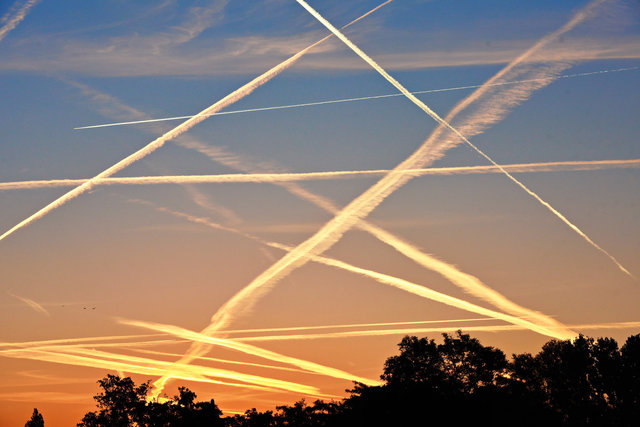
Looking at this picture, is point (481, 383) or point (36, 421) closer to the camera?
point (481, 383)

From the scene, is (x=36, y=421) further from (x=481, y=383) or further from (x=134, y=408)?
(x=481, y=383)

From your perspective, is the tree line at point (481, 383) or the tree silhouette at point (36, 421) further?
the tree silhouette at point (36, 421)

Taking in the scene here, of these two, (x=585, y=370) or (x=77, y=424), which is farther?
(x=77, y=424)

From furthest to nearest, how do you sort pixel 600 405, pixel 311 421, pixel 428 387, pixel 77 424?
pixel 77 424
pixel 600 405
pixel 311 421
pixel 428 387

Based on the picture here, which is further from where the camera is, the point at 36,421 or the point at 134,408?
the point at 36,421

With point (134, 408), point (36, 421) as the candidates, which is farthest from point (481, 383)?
point (36, 421)

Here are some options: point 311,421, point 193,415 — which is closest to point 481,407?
point 311,421

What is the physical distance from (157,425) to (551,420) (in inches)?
2175

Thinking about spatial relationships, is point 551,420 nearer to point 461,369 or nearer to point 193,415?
point 461,369

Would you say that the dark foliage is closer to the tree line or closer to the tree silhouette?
the tree line

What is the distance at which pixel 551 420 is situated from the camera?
68062 mm

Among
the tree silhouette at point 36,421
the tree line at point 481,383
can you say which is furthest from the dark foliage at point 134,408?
the tree silhouette at point 36,421

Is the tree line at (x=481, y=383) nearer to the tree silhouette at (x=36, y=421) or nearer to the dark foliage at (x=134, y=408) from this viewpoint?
the dark foliage at (x=134, y=408)

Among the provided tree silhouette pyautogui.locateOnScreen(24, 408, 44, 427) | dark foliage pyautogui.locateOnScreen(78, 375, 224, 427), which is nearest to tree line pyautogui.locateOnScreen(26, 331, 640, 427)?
dark foliage pyautogui.locateOnScreen(78, 375, 224, 427)
